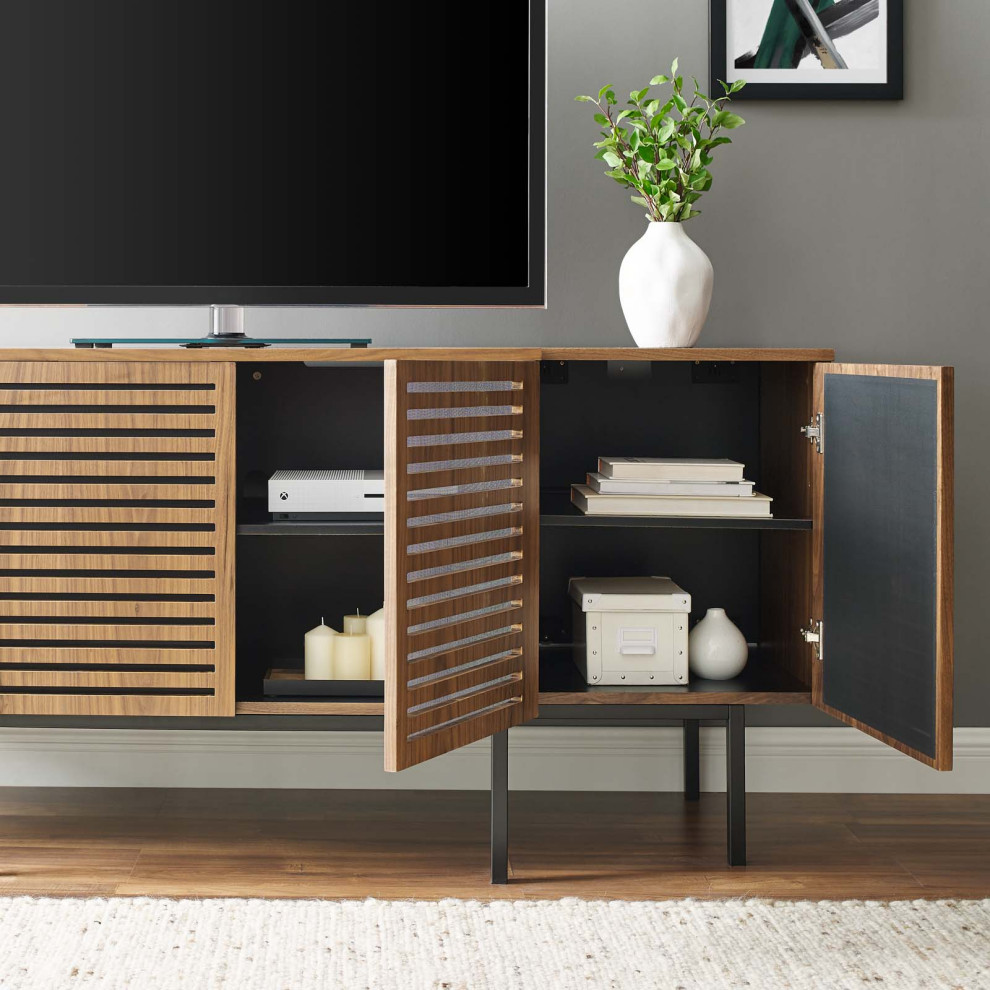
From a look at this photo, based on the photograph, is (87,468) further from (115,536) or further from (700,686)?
(700,686)

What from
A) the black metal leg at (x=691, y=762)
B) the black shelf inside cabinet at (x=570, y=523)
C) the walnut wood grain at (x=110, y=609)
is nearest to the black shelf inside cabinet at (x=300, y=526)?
the black shelf inside cabinet at (x=570, y=523)

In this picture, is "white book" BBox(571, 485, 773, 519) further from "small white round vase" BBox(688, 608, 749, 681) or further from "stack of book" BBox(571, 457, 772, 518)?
"small white round vase" BBox(688, 608, 749, 681)

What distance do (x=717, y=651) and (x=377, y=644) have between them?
1.97 ft

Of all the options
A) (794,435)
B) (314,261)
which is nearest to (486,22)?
(314,261)

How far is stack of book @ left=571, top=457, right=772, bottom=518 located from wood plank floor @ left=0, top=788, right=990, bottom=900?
2.03 feet

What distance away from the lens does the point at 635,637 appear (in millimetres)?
1970

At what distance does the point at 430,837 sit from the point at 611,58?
1558 millimetres

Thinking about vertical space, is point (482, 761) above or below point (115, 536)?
below

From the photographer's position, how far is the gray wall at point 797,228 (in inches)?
88.6

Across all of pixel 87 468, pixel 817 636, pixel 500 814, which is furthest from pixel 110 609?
pixel 817 636

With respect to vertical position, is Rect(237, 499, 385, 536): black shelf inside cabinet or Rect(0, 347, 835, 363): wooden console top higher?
Rect(0, 347, 835, 363): wooden console top

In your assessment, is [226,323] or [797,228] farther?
[797,228]

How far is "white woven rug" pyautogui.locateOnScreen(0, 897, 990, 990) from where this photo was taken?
5.07ft

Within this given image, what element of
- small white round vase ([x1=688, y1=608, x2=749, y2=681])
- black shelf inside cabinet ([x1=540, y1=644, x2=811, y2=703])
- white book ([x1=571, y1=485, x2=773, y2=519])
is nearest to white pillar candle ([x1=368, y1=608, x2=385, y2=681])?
black shelf inside cabinet ([x1=540, y1=644, x2=811, y2=703])
